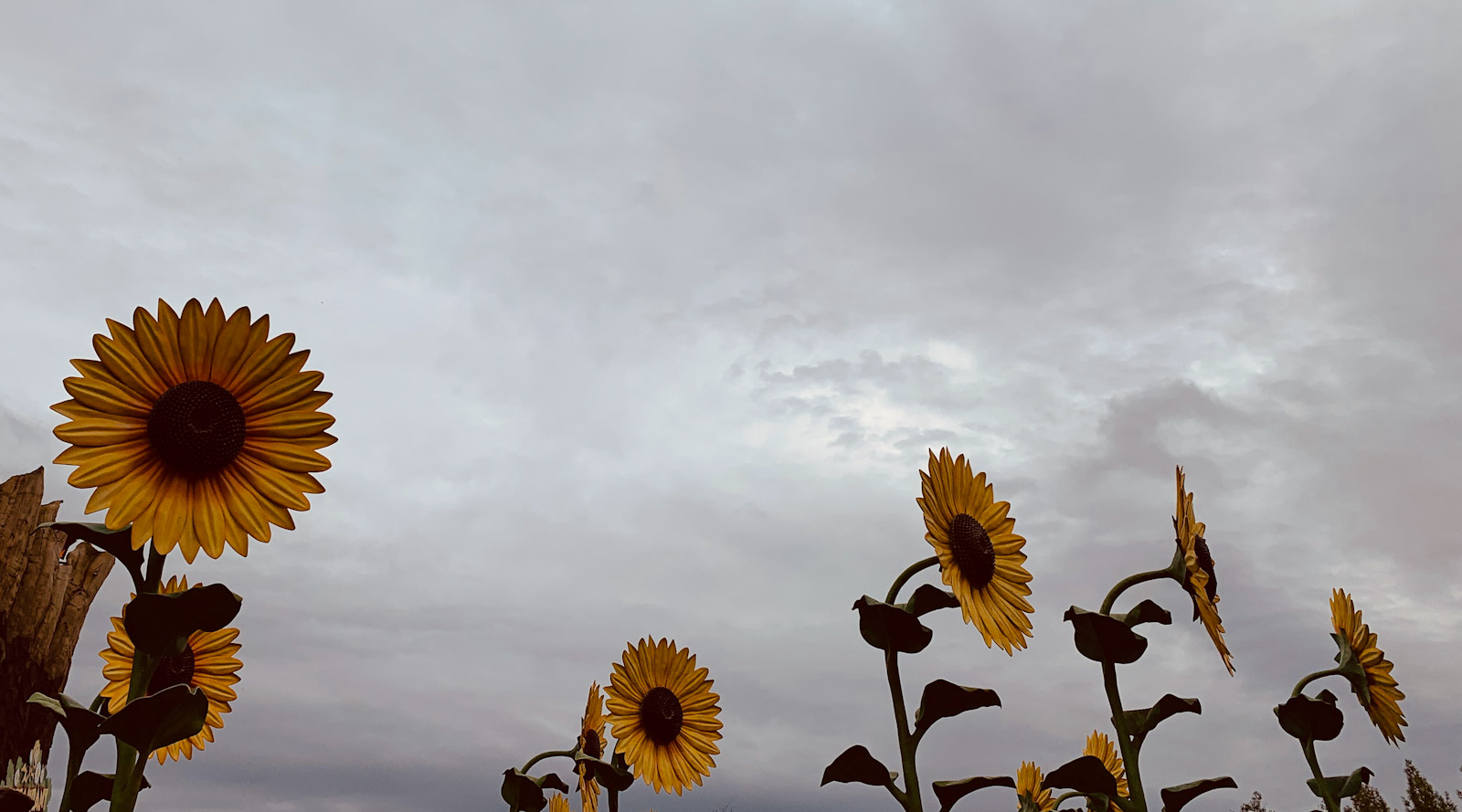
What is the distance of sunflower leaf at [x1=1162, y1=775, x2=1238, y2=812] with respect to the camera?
4461 millimetres

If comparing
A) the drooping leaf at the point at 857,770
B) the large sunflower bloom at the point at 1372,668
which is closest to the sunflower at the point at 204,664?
the drooping leaf at the point at 857,770

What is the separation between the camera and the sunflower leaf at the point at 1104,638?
13.9ft

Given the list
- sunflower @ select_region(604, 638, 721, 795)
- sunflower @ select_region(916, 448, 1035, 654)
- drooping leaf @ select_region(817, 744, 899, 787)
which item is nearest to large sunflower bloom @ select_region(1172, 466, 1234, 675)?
sunflower @ select_region(916, 448, 1035, 654)

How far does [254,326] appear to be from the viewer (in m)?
3.23

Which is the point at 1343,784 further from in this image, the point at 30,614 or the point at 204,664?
the point at 30,614

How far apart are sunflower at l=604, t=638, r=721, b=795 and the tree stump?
3.94 meters

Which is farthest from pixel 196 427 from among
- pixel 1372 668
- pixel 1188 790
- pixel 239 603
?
pixel 1372 668

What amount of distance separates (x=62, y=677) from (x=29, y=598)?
66 cm

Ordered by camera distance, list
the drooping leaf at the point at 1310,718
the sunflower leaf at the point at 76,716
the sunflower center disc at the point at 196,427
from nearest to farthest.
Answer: the sunflower leaf at the point at 76,716 < the sunflower center disc at the point at 196,427 < the drooping leaf at the point at 1310,718

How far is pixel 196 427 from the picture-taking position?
10.3ft

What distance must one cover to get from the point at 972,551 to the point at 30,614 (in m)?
6.26

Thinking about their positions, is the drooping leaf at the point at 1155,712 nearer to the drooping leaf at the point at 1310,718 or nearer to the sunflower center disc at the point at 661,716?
the drooping leaf at the point at 1310,718

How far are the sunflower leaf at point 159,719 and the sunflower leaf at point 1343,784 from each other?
200 inches

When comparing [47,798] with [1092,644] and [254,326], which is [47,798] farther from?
[1092,644]
